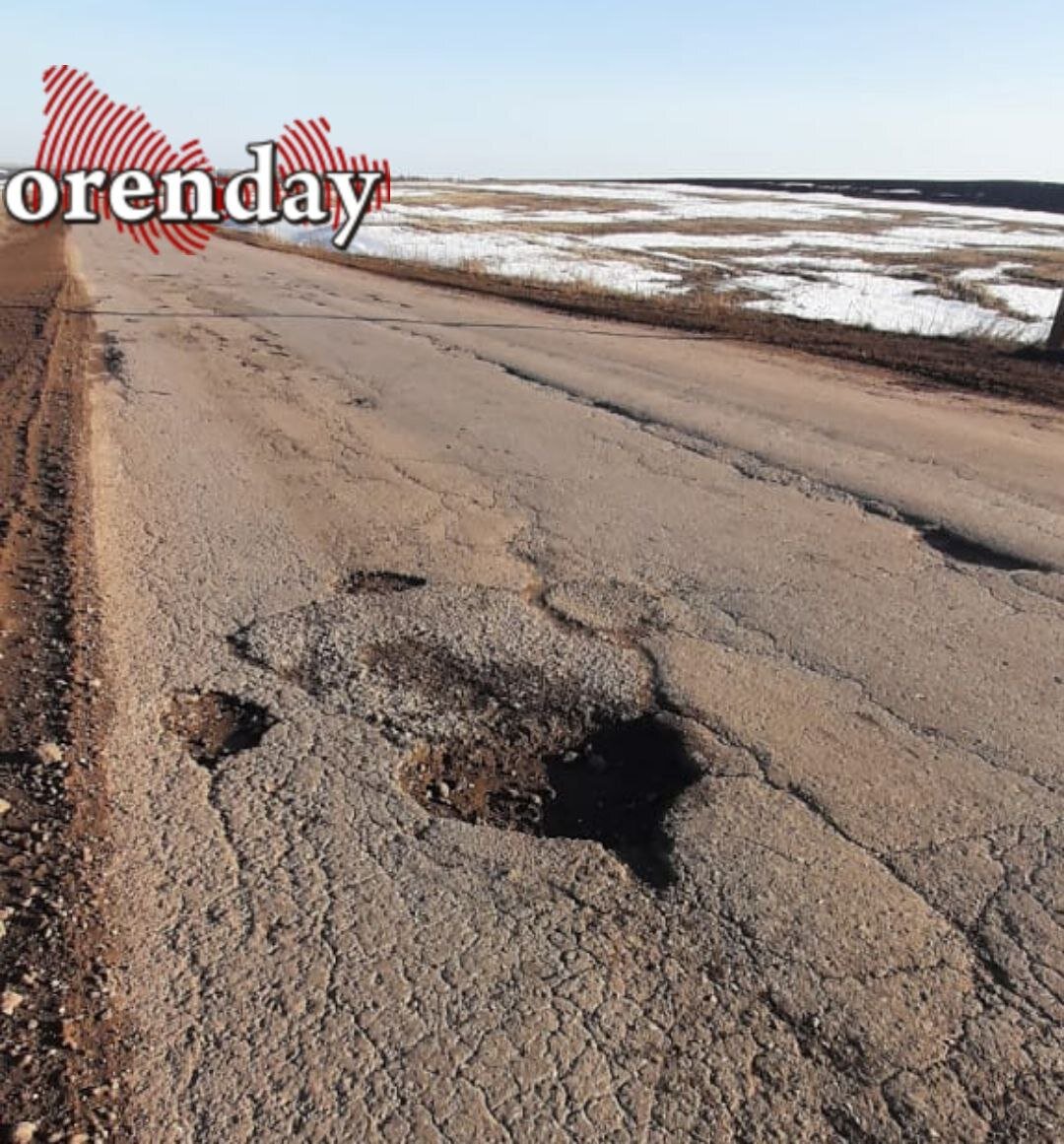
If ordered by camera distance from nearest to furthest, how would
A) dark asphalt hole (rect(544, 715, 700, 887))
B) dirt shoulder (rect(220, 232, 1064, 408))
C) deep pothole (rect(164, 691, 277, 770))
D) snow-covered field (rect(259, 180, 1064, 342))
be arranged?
dark asphalt hole (rect(544, 715, 700, 887)), deep pothole (rect(164, 691, 277, 770)), dirt shoulder (rect(220, 232, 1064, 408)), snow-covered field (rect(259, 180, 1064, 342))

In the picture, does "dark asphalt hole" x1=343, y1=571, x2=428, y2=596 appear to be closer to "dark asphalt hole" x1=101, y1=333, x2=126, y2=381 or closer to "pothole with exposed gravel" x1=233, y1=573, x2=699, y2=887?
"pothole with exposed gravel" x1=233, y1=573, x2=699, y2=887

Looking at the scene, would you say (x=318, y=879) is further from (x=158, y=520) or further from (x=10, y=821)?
(x=158, y=520)

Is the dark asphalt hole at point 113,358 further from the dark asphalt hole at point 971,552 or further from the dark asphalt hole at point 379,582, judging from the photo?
the dark asphalt hole at point 971,552

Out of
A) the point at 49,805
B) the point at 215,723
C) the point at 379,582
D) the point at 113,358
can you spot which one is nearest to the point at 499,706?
the point at 215,723

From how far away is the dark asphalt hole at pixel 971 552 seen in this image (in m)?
4.80

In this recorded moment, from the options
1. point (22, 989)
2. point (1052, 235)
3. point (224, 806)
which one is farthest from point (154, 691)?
point (1052, 235)

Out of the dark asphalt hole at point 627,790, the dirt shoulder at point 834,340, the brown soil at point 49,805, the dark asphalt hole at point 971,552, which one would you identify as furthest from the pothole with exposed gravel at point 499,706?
the dirt shoulder at point 834,340

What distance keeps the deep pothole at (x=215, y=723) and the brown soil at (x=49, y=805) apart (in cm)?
28

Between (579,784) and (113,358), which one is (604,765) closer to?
(579,784)

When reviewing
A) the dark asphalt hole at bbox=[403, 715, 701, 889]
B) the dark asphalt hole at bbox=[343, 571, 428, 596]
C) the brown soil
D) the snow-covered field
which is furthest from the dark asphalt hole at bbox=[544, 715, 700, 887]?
the snow-covered field

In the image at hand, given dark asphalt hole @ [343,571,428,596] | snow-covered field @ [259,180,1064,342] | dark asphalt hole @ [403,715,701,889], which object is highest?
dark asphalt hole @ [403,715,701,889]

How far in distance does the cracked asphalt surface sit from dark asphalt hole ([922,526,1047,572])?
0.02 meters

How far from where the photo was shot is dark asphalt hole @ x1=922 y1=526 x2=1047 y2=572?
4.80 meters

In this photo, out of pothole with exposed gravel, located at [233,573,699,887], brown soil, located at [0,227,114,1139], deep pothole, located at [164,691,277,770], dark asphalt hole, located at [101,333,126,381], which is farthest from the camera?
dark asphalt hole, located at [101,333,126,381]
